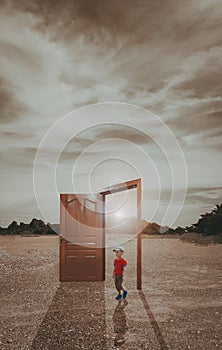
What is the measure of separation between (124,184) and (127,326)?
4.77 meters

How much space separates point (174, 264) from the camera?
17375 millimetres

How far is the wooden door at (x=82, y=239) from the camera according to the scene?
1297 cm

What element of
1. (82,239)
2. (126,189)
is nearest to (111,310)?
(82,239)

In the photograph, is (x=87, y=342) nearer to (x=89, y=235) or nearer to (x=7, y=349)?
(x=7, y=349)

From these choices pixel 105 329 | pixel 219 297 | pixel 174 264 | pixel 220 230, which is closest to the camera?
pixel 105 329

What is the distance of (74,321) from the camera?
8562 millimetres

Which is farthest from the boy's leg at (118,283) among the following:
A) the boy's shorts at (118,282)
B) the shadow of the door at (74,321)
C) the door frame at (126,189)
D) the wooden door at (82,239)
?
the wooden door at (82,239)

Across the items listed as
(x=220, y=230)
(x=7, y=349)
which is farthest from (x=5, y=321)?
(x=220, y=230)

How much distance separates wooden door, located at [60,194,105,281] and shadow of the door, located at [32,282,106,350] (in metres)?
1.12

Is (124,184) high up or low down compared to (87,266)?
up

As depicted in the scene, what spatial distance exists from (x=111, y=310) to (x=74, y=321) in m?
1.17

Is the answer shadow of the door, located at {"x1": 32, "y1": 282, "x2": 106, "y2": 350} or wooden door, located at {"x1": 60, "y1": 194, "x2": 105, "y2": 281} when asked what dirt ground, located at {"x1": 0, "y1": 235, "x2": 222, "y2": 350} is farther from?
wooden door, located at {"x1": 60, "y1": 194, "x2": 105, "y2": 281}

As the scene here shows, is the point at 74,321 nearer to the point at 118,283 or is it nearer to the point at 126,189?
the point at 118,283

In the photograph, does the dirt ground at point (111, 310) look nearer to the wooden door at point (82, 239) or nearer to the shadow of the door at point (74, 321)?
the shadow of the door at point (74, 321)
